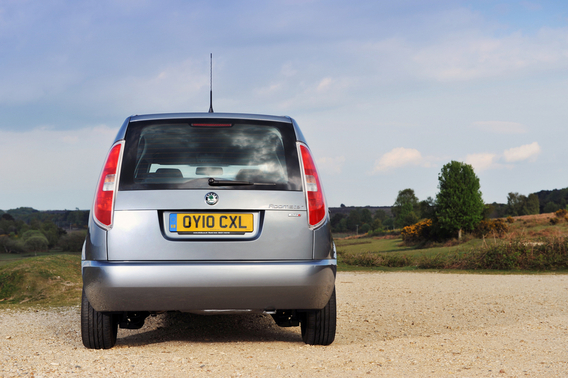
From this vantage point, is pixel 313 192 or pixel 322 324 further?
pixel 322 324

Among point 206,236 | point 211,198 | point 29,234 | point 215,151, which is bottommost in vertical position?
point 29,234

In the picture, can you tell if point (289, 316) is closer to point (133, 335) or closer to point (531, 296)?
point (133, 335)

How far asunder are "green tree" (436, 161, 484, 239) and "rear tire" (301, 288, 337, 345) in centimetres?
5881

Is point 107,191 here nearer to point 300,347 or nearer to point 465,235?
point 300,347

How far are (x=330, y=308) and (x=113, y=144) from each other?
2.23 m

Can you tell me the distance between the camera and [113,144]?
3.98 m

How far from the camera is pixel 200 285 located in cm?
364

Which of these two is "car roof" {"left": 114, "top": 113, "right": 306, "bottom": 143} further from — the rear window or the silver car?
the silver car

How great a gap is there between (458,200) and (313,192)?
6168 cm

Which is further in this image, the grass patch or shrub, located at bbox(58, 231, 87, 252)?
the grass patch

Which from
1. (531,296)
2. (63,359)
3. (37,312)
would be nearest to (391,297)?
(531,296)

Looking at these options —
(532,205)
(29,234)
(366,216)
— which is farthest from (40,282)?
(366,216)

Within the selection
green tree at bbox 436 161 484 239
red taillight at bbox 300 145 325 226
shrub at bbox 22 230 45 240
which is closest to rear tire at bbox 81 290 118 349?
red taillight at bbox 300 145 325 226

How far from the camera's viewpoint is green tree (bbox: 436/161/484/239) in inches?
2425
